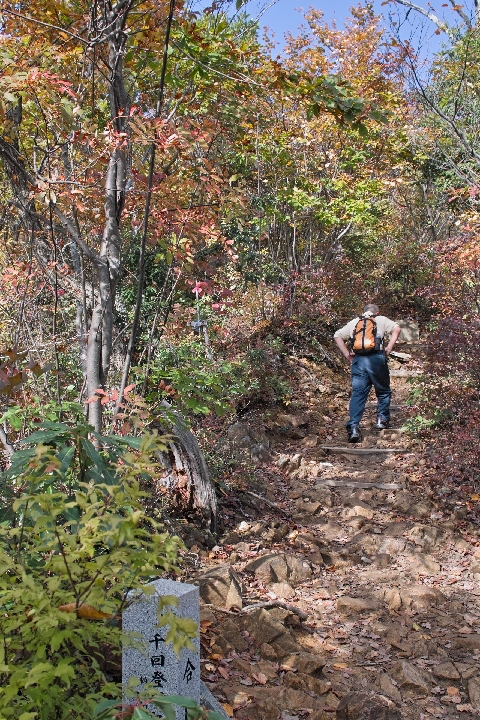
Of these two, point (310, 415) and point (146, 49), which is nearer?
point (146, 49)

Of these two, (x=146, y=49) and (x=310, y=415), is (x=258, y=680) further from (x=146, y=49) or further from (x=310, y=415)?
(x=310, y=415)

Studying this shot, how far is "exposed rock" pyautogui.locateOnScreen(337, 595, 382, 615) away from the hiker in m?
4.04

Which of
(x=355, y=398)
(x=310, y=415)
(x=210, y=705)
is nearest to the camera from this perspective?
(x=210, y=705)

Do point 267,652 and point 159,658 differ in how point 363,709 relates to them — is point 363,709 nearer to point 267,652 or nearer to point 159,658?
point 267,652

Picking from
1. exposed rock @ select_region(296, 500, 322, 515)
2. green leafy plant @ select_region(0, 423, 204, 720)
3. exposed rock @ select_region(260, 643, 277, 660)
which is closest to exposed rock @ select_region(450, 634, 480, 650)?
exposed rock @ select_region(260, 643, 277, 660)

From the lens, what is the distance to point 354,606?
4.56 m

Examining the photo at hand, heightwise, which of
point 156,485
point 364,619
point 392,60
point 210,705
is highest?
point 392,60

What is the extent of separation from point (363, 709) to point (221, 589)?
4.09ft

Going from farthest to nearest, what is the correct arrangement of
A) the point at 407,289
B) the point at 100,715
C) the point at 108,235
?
the point at 407,289, the point at 108,235, the point at 100,715

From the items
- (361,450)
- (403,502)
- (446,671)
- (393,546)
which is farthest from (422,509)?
(446,671)

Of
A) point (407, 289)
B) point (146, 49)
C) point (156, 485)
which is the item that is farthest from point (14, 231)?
point (407, 289)

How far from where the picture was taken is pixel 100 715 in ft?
5.28

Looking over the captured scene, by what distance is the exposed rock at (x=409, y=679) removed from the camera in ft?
12.0

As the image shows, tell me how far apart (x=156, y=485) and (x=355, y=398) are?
3.97m
